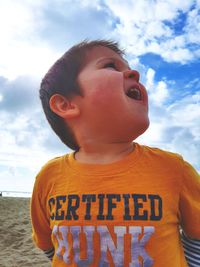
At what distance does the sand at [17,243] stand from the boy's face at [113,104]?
4.31 metres

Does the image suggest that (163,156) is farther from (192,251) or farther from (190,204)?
(192,251)

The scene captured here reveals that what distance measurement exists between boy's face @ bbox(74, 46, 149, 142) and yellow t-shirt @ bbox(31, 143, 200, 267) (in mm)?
139

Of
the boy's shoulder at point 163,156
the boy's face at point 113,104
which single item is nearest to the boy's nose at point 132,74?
the boy's face at point 113,104

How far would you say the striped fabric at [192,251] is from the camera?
1.57 metres

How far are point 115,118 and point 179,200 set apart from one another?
48cm

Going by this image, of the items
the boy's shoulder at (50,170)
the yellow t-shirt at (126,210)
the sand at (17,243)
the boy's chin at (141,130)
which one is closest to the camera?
the yellow t-shirt at (126,210)

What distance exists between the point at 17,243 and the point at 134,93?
20.7ft

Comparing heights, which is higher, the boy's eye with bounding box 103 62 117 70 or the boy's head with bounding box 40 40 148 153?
the boy's eye with bounding box 103 62 117 70

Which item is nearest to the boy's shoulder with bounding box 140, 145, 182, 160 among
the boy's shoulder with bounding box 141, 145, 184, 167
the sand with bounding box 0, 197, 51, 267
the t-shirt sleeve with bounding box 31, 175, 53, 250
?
the boy's shoulder with bounding box 141, 145, 184, 167

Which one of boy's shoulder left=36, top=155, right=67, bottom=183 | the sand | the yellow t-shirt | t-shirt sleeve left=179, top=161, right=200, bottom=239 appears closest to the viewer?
the yellow t-shirt

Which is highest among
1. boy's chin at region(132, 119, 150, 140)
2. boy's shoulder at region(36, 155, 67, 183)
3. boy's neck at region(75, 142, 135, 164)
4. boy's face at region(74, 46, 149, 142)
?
boy's face at region(74, 46, 149, 142)

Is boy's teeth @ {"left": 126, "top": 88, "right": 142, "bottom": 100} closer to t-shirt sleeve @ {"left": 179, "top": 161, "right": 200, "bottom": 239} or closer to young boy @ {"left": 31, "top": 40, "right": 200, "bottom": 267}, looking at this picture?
young boy @ {"left": 31, "top": 40, "right": 200, "bottom": 267}

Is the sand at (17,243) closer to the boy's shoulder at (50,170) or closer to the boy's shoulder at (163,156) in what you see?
the boy's shoulder at (50,170)

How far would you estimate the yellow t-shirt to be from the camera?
56.7 inches
